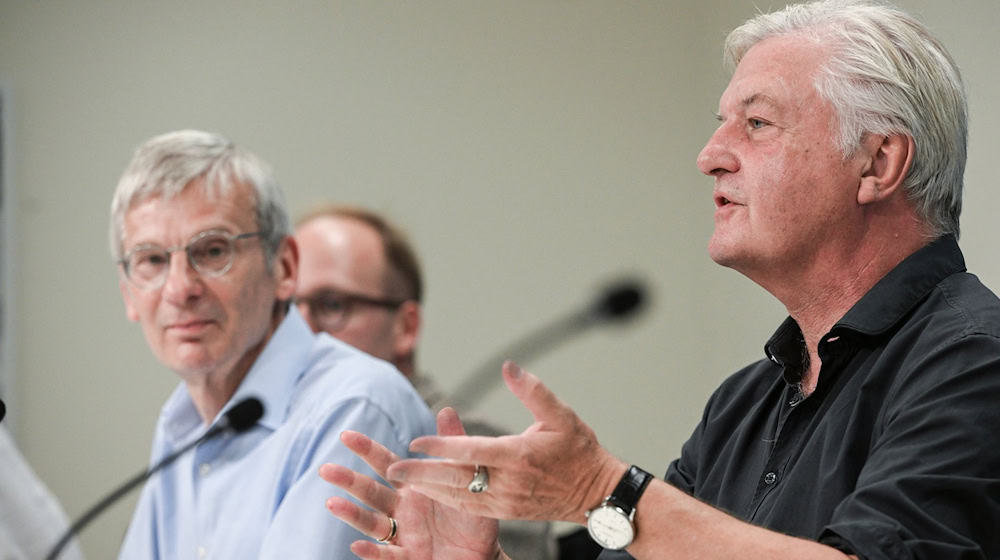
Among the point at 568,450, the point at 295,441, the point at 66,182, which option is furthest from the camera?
the point at 66,182

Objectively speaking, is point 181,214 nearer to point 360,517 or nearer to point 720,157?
point 360,517

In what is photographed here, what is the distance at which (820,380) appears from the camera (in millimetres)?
1351

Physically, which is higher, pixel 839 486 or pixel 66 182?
pixel 66 182

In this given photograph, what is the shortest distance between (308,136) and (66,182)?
79 cm

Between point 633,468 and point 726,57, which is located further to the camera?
point 726,57

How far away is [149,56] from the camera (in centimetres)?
385

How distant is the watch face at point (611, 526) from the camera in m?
1.10

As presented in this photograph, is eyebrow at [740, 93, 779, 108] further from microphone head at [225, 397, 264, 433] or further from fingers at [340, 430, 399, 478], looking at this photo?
microphone head at [225, 397, 264, 433]

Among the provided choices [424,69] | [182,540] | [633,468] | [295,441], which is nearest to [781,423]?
[633,468]

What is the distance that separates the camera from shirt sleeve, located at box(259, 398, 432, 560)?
1.66m

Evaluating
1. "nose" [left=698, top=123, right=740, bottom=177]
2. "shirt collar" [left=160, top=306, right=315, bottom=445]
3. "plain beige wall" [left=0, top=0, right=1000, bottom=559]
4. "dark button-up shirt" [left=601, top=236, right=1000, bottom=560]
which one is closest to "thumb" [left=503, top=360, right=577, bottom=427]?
"dark button-up shirt" [left=601, top=236, right=1000, bottom=560]

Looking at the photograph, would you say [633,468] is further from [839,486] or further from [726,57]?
[726,57]

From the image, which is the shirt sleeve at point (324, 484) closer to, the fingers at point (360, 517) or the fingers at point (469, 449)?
the fingers at point (360, 517)

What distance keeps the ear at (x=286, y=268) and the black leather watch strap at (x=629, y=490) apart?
47.7 inches
